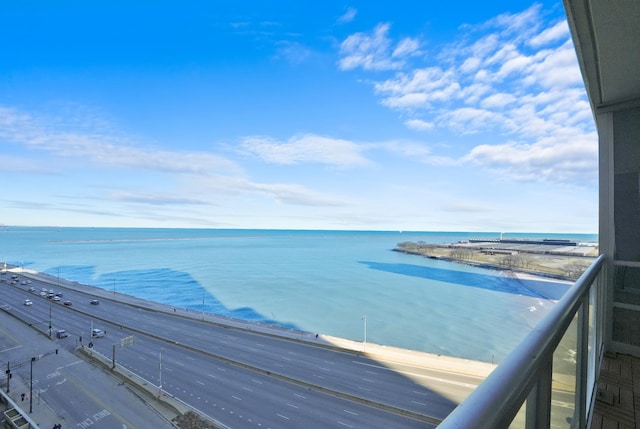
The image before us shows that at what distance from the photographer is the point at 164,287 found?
54406 mm

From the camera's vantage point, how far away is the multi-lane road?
15.6 m

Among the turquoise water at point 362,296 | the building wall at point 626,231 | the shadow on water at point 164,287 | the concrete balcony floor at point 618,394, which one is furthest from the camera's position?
the shadow on water at point 164,287

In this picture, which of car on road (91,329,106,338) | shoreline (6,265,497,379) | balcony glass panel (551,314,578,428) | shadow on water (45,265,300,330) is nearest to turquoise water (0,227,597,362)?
shadow on water (45,265,300,330)

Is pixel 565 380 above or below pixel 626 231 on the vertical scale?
below

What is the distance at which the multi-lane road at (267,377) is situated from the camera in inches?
613

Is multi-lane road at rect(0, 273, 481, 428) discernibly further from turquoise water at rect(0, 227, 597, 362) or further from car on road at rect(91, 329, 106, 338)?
turquoise water at rect(0, 227, 597, 362)

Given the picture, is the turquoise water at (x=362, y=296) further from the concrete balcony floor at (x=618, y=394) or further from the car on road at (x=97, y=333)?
the concrete balcony floor at (x=618, y=394)

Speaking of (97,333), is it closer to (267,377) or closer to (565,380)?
(267,377)

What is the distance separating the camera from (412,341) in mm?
31188

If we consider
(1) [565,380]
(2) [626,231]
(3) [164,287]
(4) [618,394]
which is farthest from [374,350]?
(3) [164,287]

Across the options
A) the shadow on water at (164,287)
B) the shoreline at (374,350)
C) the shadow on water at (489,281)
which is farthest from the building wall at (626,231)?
the shadow on water at (489,281)

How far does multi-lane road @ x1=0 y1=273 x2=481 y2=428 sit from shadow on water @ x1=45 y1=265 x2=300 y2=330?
9.67m

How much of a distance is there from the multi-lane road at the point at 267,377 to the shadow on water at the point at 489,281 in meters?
A: 36.1

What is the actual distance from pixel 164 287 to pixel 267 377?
4201cm
